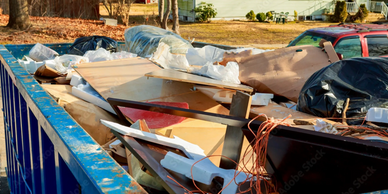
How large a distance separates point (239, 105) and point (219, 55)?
8.23 feet

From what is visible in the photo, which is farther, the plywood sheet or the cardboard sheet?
→ the cardboard sheet

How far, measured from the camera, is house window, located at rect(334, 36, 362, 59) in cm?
605

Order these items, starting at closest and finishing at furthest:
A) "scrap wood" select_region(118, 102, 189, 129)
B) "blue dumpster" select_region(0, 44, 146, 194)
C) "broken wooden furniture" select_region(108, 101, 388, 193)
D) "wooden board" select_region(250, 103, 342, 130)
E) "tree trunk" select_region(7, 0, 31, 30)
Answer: "blue dumpster" select_region(0, 44, 146, 194) < "broken wooden furniture" select_region(108, 101, 388, 193) < "scrap wood" select_region(118, 102, 189, 129) < "wooden board" select_region(250, 103, 342, 130) < "tree trunk" select_region(7, 0, 31, 30)

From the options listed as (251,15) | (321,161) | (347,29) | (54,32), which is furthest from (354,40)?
(251,15)

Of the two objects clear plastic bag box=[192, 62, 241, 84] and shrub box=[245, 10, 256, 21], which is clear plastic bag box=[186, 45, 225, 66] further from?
shrub box=[245, 10, 256, 21]

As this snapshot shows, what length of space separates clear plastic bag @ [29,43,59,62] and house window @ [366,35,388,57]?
5.36 m

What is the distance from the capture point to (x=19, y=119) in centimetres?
237

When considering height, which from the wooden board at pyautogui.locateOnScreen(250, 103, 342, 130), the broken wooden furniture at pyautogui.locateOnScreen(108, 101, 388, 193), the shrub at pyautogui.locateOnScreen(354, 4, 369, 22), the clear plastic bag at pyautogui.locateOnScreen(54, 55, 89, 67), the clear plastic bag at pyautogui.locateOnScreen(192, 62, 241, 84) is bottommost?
the wooden board at pyautogui.locateOnScreen(250, 103, 342, 130)

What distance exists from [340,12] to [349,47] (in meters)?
18.0

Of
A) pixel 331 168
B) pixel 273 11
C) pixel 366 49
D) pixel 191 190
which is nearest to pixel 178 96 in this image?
pixel 191 190

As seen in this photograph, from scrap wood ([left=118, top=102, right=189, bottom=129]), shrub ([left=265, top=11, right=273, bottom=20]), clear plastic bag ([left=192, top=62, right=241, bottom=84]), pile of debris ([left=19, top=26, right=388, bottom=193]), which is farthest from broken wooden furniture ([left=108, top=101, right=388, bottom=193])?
shrub ([left=265, top=11, right=273, bottom=20])

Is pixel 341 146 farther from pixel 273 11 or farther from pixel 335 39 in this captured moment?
pixel 273 11

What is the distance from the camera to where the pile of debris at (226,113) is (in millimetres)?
1458

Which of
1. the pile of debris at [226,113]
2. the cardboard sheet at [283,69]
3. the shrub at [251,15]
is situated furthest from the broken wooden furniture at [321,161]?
the shrub at [251,15]
